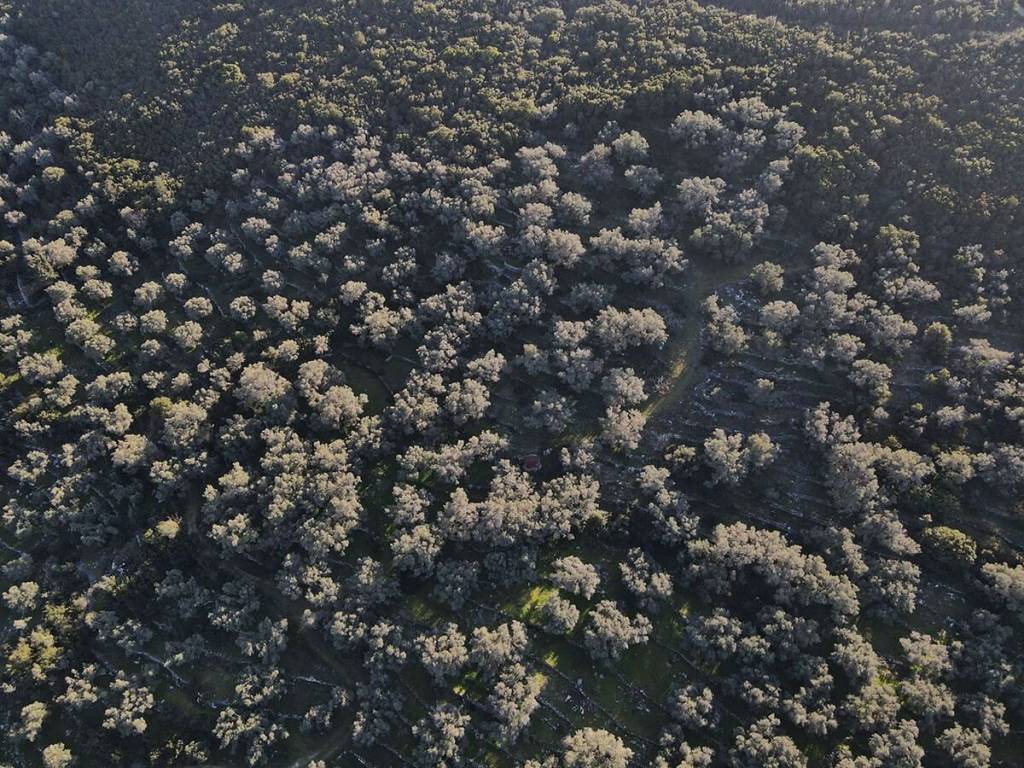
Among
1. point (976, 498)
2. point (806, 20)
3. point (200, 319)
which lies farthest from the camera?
point (806, 20)

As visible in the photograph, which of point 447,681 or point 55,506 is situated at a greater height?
point 55,506

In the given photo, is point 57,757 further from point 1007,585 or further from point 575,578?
point 1007,585

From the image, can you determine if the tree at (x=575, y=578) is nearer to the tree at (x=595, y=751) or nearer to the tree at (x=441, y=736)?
the tree at (x=595, y=751)

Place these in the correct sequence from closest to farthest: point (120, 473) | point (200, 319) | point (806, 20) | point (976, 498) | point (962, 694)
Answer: point (962, 694), point (976, 498), point (120, 473), point (200, 319), point (806, 20)

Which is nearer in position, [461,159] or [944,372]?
[944,372]

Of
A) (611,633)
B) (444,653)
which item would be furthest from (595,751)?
(444,653)

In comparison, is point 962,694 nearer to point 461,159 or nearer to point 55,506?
point 461,159

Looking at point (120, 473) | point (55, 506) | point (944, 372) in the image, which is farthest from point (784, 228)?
point (55, 506)

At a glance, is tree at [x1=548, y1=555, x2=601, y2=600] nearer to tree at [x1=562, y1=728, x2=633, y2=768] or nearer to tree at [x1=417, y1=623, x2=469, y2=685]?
tree at [x1=417, y1=623, x2=469, y2=685]
